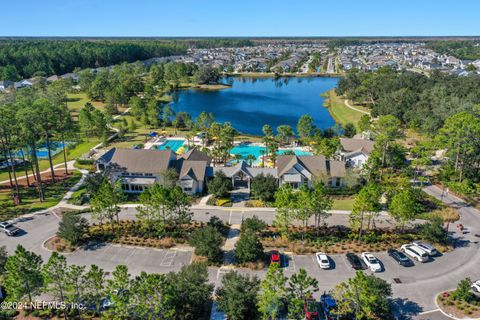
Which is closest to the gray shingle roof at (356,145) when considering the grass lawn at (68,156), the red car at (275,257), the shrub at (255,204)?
the shrub at (255,204)

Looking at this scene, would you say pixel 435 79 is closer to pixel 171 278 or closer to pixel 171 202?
pixel 171 202

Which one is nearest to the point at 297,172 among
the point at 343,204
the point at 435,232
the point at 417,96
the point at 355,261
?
the point at 343,204

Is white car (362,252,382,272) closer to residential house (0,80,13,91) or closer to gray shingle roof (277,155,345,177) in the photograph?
gray shingle roof (277,155,345,177)

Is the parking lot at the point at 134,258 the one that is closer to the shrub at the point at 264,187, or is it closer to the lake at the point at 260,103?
the shrub at the point at 264,187

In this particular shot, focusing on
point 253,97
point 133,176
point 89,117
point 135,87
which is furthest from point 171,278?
point 253,97

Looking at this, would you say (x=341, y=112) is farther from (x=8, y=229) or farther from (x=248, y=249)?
(x=8, y=229)

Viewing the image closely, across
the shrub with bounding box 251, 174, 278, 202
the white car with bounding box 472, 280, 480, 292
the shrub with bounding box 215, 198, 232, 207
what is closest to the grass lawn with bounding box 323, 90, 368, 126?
the shrub with bounding box 251, 174, 278, 202
